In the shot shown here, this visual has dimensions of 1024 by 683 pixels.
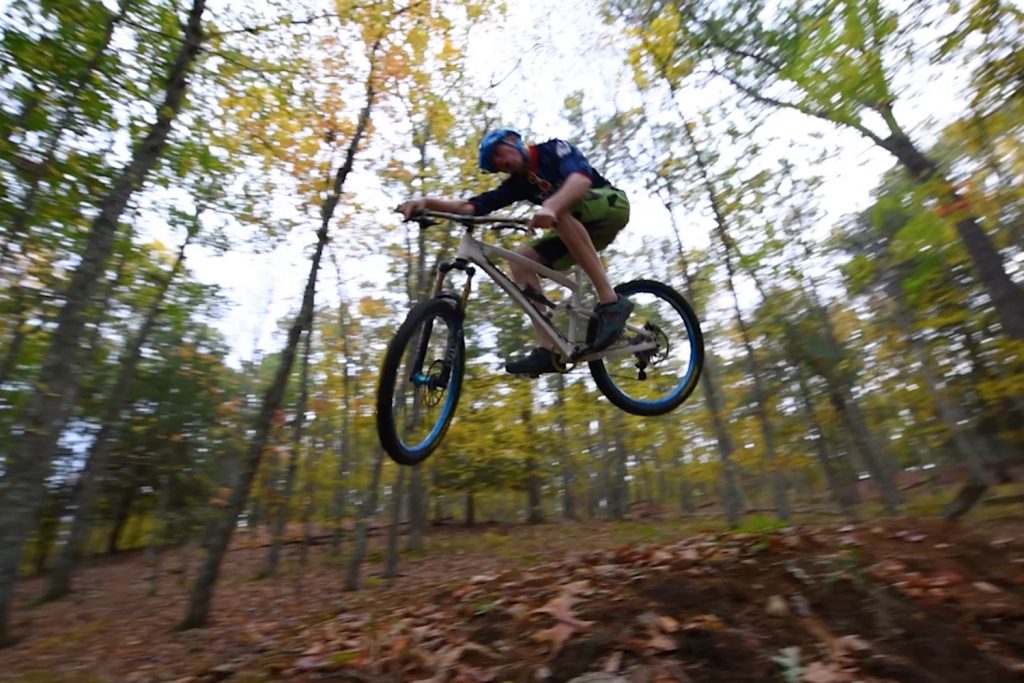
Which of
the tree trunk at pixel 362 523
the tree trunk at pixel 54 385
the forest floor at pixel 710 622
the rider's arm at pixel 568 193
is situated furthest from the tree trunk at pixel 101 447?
the rider's arm at pixel 568 193

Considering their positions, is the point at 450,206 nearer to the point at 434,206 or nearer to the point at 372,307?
the point at 434,206

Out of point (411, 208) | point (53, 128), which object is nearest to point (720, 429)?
point (411, 208)

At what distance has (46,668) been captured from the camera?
666cm

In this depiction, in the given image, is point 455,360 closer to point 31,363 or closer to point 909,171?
point 909,171

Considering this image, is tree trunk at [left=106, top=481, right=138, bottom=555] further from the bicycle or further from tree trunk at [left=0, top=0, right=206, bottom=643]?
the bicycle

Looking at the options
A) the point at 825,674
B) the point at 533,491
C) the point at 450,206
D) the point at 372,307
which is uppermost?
the point at 372,307

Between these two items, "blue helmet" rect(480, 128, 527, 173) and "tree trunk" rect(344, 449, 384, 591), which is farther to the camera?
"tree trunk" rect(344, 449, 384, 591)

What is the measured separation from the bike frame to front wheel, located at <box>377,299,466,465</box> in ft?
0.58

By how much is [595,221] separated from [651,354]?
103 cm

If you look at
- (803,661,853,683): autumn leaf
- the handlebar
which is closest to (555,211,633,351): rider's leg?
the handlebar

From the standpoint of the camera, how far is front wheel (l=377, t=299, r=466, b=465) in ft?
9.35

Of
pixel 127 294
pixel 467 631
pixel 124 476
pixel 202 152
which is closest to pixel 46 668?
pixel 467 631

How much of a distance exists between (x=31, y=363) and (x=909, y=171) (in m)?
14.5

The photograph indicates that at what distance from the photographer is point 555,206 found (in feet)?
10.2
